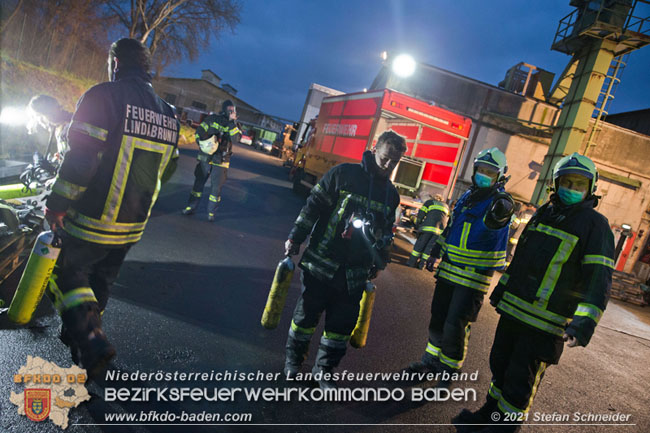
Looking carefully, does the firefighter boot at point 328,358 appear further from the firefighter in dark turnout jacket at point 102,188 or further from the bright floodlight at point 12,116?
the bright floodlight at point 12,116

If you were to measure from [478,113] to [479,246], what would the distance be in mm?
20780

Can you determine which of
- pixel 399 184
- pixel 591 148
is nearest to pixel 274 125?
pixel 591 148

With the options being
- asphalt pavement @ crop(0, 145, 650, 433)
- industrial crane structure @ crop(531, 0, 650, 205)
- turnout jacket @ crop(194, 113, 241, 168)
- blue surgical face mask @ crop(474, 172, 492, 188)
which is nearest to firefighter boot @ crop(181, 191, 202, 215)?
asphalt pavement @ crop(0, 145, 650, 433)

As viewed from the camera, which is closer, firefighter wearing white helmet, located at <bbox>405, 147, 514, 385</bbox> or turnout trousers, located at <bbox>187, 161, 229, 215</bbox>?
firefighter wearing white helmet, located at <bbox>405, 147, 514, 385</bbox>

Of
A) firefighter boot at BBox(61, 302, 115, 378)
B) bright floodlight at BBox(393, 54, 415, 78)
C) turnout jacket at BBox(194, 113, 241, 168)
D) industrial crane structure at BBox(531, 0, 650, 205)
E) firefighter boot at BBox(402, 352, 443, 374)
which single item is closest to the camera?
firefighter boot at BBox(61, 302, 115, 378)

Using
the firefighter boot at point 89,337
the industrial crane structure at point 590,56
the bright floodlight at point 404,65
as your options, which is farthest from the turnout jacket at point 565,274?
the bright floodlight at point 404,65

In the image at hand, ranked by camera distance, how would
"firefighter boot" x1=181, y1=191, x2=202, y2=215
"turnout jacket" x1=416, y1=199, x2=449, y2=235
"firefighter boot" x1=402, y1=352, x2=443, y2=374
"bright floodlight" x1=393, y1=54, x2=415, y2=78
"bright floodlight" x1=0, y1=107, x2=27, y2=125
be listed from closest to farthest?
"firefighter boot" x1=402, y1=352, x2=443, y2=374 < "turnout jacket" x1=416, y1=199, x2=449, y2=235 < "bright floodlight" x1=0, y1=107, x2=27, y2=125 < "firefighter boot" x1=181, y1=191, x2=202, y2=215 < "bright floodlight" x1=393, y1=54, x2=415, y2=78

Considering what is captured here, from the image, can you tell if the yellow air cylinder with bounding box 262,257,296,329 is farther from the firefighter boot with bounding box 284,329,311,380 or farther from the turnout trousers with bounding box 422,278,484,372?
the turnout trousers with bounding box 422,278,484,372

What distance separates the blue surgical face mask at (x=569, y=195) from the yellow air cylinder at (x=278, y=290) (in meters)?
2.10

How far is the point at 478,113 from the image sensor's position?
2130cm

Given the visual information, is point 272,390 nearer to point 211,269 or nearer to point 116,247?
point 116,247

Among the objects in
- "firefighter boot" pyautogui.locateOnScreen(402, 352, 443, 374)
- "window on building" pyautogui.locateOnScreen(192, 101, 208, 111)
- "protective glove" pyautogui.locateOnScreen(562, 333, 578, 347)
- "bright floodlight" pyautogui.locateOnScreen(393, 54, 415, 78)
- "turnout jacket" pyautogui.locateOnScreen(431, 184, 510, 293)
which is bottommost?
"firefighter boot" pyautogui.locateOnScreen(402, 352, 443, 374)

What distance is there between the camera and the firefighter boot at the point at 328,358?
2.74m

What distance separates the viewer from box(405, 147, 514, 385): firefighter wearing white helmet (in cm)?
306
